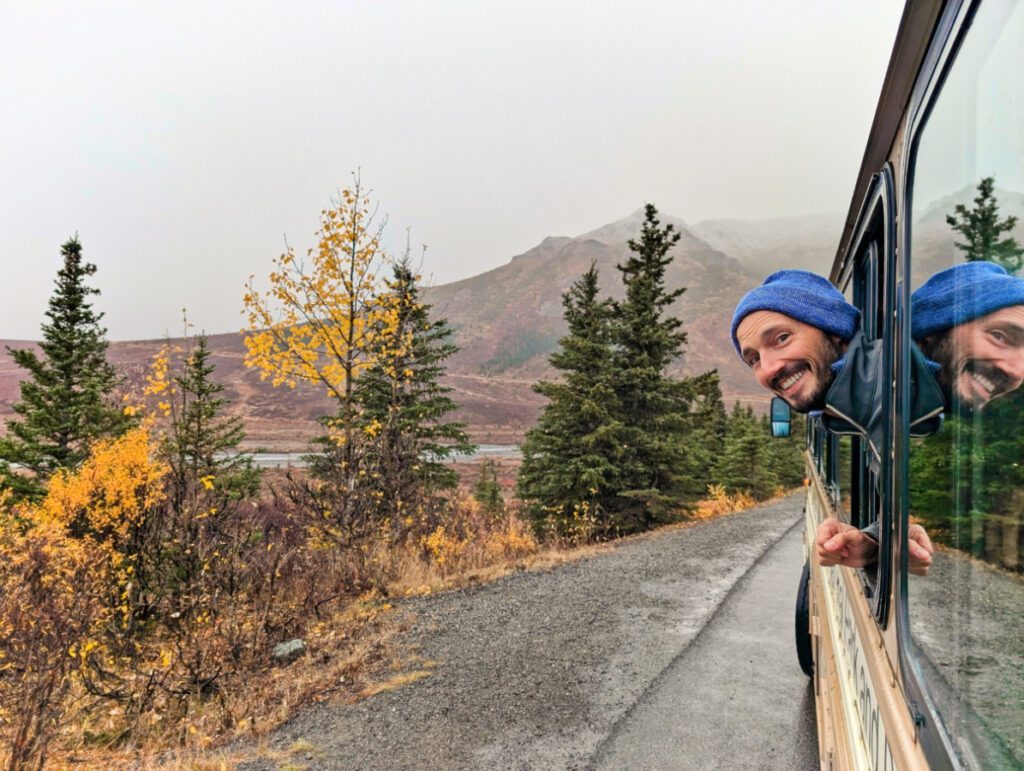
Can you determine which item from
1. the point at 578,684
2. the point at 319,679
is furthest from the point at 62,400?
the point at 578,684

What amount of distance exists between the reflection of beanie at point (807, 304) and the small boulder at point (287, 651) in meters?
6.25

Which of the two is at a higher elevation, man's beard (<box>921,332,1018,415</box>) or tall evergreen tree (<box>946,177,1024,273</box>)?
tall evergreen tree (<box>946,177,1024,273</box>)

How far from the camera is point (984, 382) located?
3.20 ft

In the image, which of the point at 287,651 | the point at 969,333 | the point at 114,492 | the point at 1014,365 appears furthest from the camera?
the point at 114,492

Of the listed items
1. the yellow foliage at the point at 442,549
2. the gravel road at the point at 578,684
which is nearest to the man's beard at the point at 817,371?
the gravel road at the point at 578,684

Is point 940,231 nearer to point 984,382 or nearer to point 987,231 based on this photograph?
point 987,231

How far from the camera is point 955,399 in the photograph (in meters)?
1.08

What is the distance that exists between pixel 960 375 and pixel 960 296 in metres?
Answer: 0.14

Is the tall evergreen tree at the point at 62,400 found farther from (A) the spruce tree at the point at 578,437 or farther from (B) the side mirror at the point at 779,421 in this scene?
(B) the side mirror at the point at 779,421

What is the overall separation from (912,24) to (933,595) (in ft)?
3.66

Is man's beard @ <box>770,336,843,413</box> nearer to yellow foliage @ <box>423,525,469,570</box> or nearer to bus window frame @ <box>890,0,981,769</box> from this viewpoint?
bus window frame @ <box>890,0,981,769</box>

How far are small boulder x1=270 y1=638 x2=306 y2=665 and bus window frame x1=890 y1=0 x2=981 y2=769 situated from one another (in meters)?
6.14

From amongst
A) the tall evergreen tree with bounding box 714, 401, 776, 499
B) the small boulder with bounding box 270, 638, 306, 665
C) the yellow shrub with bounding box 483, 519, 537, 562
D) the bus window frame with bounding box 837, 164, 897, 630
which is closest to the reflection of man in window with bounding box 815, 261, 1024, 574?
the bus window frame with bounding box 837, 164, 897, 630

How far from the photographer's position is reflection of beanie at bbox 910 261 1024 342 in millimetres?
913
